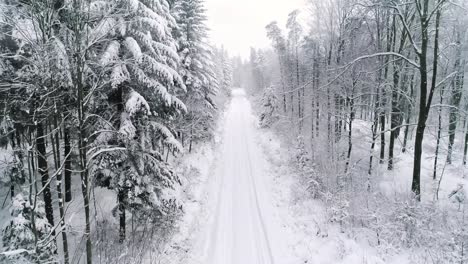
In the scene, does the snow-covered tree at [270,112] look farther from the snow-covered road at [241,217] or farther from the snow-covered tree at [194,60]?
the snow-covered tree at [194,60]

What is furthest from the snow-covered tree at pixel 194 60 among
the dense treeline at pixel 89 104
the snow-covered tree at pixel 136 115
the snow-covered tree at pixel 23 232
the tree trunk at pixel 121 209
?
the snow-covered tree at pixel 23 232

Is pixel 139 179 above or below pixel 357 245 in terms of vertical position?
above

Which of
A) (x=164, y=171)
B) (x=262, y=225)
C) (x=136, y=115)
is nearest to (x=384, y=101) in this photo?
(x=262, y=225)

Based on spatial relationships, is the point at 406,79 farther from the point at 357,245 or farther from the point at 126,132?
the point at 126,132

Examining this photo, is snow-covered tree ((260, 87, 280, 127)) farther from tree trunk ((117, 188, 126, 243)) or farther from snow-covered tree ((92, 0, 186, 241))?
tree trunk ((117, 188, 126, 243))

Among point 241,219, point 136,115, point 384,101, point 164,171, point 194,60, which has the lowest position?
point 241,219

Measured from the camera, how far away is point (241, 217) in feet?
39.5

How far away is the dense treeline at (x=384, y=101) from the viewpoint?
867 cm

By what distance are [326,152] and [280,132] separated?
10241mm

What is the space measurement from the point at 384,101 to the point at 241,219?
11311 mm

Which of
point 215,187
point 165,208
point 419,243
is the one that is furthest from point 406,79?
point 165,208

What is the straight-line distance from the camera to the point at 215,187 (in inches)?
620

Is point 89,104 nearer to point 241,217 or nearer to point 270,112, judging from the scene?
point 241,217

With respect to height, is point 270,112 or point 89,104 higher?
point 89,104
